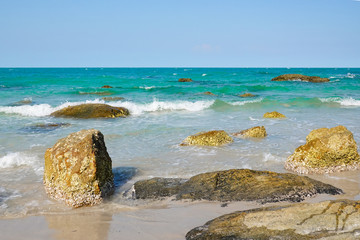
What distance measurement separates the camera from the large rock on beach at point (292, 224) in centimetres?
348

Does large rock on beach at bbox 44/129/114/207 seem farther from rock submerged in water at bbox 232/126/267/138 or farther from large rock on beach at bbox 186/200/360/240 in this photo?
rock submerged in water at bbox 232/126/267/138

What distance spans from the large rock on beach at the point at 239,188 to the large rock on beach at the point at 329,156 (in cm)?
123

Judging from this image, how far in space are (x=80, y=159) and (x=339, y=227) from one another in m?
3.99

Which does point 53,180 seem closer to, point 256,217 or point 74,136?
point 74,136

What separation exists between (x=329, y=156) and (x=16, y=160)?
7200mm

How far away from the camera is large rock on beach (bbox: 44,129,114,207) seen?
5.30 meters

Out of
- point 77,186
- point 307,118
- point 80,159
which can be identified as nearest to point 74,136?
point 80,159

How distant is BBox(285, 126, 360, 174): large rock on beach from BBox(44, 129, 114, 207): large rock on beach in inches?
161

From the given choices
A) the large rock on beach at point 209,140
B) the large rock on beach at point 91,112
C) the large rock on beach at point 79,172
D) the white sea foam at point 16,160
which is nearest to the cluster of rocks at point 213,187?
the large rock on beach at point 79,172

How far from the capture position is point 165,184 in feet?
18.9

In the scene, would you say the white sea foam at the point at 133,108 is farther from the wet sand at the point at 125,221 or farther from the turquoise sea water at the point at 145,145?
the wet sand at the point at 125,221

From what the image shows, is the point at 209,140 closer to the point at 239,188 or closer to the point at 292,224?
the point at 239,188

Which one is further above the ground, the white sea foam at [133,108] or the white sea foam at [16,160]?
the white sea foam at [133,108]

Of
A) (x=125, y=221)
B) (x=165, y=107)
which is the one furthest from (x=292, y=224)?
(x=165, y=107)
